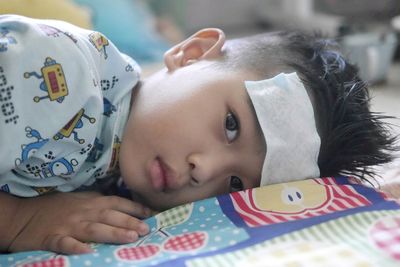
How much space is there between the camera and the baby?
0.73 meters

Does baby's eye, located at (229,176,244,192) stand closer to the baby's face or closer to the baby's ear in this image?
the baby's face

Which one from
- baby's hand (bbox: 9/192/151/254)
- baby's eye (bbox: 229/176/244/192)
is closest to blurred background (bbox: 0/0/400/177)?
baby's hand (bbox: 9/192/151/254)

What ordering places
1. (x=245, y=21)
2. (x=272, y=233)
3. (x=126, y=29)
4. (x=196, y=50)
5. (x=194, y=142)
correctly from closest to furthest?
(x=272, y=233) < (x=194, y=142) < (x=196, y=50) < (x=126, y=29) < (x=245, y=21)

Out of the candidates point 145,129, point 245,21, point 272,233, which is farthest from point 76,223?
point 245,21

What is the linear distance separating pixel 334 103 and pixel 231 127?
0.16 m

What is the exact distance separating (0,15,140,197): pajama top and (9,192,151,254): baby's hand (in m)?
0.03

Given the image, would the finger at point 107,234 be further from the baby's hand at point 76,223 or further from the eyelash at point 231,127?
the eyelash at point 231,127

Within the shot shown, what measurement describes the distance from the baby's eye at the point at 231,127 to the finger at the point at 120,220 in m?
0.18

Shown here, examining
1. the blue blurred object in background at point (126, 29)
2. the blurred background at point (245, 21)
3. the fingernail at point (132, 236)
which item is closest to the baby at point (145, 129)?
the fingernail at point (132, 236)

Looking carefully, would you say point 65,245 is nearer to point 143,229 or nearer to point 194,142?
point 143,229

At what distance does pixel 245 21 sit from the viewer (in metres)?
2.83

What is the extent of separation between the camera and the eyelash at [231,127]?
0.81 metres

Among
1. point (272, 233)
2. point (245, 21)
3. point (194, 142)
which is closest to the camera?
point (272, 233)

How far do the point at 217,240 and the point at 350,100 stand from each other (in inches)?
12.8
